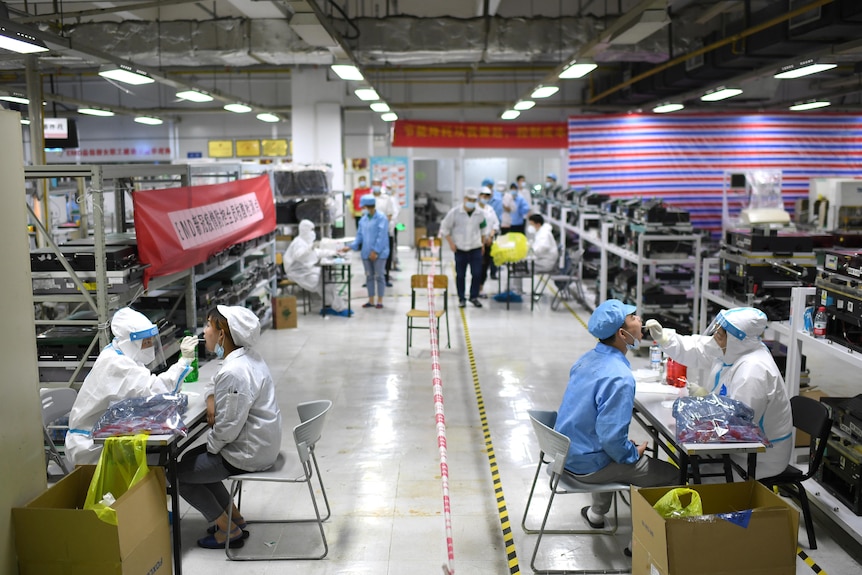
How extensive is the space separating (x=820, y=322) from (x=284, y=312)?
279 inches

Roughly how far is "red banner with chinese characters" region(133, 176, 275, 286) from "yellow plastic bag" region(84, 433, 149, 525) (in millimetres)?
2700

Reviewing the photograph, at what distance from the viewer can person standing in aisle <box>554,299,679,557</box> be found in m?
4.02

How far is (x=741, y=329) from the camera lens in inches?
169

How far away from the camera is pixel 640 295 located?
8812mm

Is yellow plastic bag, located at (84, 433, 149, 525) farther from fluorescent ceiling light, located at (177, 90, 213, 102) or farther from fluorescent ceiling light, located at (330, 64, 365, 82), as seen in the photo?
fluorescent ceiling light, located at (177, 90, 213, 102)

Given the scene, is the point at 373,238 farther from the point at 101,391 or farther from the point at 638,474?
the point at 638,474

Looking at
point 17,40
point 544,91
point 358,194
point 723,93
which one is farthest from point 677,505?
point 358,194

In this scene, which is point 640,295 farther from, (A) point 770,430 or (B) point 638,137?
(B) point 638,137

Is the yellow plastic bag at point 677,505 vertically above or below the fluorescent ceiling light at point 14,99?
below

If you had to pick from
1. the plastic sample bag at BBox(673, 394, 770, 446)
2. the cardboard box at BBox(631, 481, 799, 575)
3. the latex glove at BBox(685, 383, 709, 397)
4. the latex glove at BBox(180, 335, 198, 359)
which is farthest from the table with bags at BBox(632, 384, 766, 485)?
the latex glove at BBox(180, 335, 198, 359)

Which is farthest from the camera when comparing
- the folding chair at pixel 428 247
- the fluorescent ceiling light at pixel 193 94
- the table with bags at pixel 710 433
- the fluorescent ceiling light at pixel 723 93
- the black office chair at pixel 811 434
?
the folding chair at pixel 428 247

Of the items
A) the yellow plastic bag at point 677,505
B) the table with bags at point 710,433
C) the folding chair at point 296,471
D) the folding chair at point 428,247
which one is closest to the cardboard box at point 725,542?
the yellow plastic bag at point 677,505

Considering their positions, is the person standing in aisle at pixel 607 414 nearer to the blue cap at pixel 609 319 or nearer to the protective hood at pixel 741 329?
the blue cap at pixel 609 319

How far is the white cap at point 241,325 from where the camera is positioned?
4.28 m
